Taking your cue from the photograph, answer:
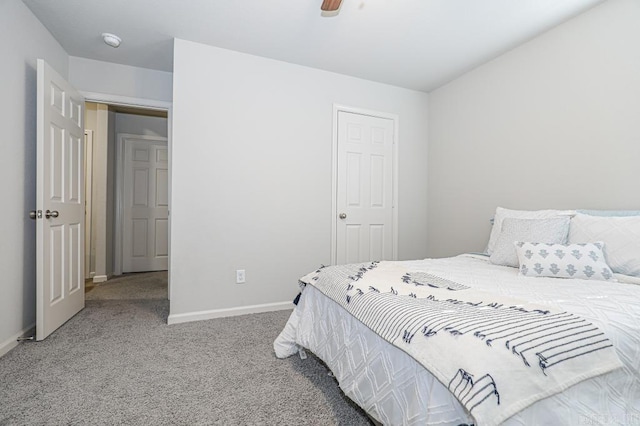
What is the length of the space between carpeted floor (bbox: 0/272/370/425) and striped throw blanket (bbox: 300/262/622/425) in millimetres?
649

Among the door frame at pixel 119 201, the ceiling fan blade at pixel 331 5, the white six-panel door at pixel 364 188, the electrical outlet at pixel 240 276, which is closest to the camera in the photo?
the ceiling fan blade at pixel 331 5

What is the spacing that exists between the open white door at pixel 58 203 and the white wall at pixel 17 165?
0.14 m

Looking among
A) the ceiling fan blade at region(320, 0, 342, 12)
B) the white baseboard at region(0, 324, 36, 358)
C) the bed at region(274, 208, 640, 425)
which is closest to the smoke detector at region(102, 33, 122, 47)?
the ceiling fan blade at region(320, 0, 342, 12)

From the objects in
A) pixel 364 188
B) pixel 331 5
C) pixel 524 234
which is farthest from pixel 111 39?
pixel 524 234

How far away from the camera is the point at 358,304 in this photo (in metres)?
1.36

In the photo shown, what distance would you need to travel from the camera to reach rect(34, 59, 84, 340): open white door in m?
2.21

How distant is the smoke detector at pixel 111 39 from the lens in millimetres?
2588

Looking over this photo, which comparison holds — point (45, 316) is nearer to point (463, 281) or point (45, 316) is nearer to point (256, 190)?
point (256, 190)

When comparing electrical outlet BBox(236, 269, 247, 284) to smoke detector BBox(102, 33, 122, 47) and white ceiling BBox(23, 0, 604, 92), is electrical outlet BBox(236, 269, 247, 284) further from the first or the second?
smoke detector BBox(102, 33, 122, 47)

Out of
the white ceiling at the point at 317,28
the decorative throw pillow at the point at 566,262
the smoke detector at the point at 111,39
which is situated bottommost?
the decorative throw pillow at the point at 566,262

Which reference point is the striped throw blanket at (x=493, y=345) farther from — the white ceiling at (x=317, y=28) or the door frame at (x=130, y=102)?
the door frame at (x=130, y=102)

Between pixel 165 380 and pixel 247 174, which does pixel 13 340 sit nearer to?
pixel 165 380

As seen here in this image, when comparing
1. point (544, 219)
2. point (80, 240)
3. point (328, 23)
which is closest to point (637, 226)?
point (544, 219)

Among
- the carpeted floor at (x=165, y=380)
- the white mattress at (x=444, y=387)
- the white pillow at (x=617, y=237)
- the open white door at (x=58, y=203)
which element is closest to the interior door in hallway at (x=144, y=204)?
the open white door at (x=58, y=203)
